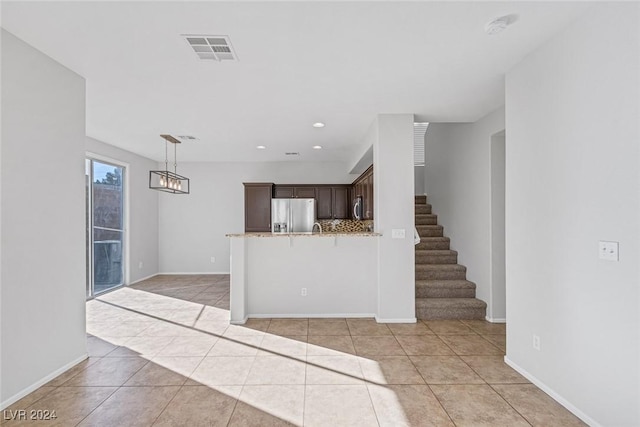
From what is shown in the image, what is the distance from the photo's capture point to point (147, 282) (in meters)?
6.75

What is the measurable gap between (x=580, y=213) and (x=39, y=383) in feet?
13.5

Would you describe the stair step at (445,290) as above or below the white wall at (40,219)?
below

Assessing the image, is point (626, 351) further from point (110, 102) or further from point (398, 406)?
point (110, 102)

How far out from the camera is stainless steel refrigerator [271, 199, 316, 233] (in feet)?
23.7

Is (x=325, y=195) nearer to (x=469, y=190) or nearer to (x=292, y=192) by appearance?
(x=292, y=192)

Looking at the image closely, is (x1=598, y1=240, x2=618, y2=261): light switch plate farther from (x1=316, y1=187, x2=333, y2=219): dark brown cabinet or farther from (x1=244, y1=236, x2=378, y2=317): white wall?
(x1=316, y1=187, x2=333, y2=219): dark brown cabinet

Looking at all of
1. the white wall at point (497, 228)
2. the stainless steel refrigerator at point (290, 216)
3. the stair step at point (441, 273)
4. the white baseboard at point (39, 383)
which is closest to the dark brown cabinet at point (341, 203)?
the stainless steel refrigerator at point (290, 216)

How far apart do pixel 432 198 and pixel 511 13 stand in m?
4.45

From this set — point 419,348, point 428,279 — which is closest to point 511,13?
point 419,348

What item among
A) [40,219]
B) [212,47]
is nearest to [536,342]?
[212,47]

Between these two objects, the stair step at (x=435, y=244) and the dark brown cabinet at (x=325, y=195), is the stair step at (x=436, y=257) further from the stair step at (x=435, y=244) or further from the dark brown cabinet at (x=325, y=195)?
the dark brown cabinet at (x=325, y=195)

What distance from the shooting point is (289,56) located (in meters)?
2.67

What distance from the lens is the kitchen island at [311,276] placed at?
4.38m

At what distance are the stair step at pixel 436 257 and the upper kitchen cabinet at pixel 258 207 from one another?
346cm
